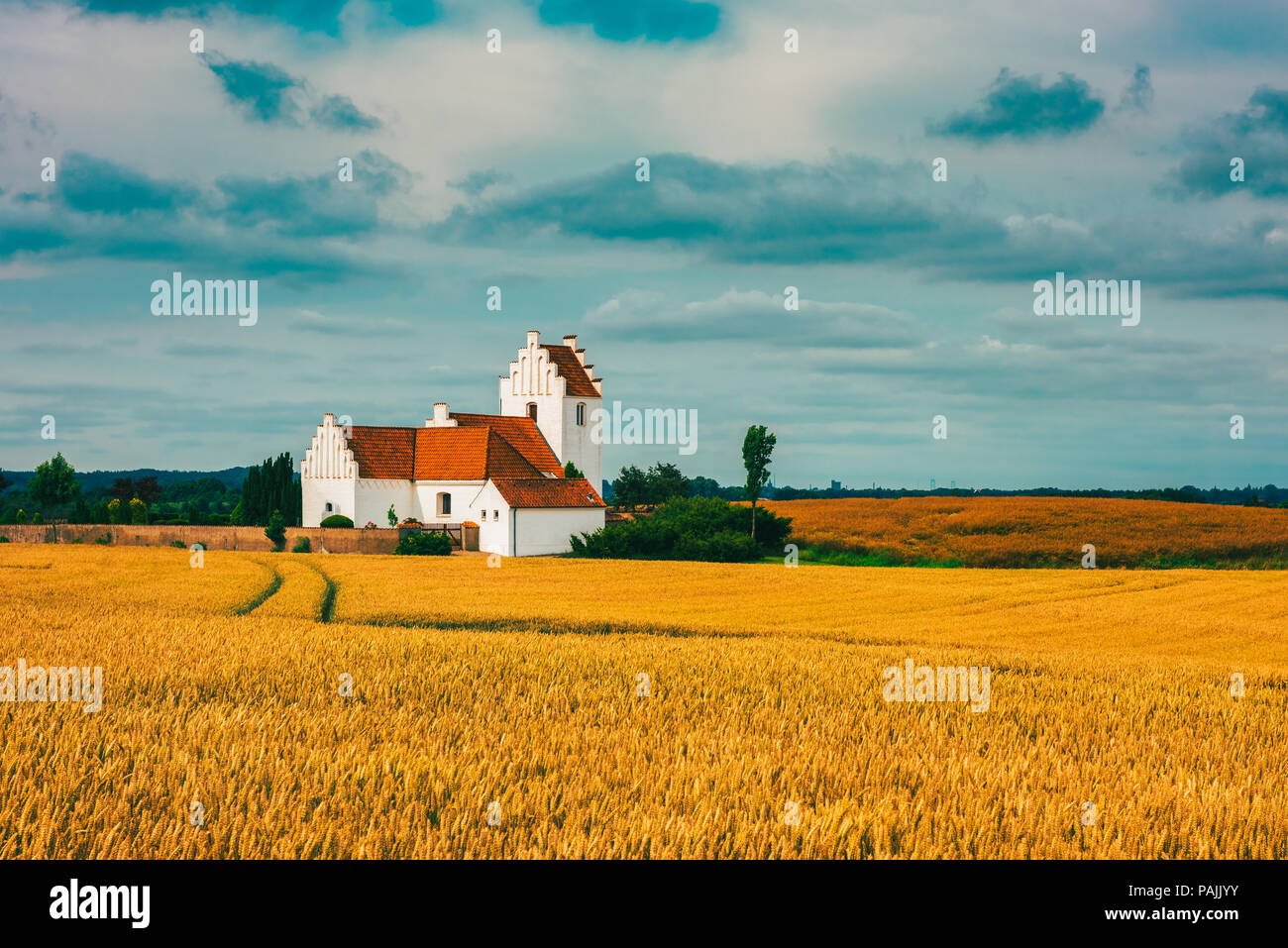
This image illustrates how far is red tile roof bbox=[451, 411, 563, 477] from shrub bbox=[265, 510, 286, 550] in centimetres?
1542

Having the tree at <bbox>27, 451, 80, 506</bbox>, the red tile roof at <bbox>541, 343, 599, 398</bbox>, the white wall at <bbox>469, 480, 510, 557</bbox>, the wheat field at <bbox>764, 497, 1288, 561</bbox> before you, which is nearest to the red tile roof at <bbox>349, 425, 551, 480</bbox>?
the white wall at <bbox>469, 480, 510, 557</bbox>

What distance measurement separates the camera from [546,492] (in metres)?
60.1

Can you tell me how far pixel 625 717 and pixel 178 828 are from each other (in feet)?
18.2

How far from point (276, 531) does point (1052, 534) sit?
46.8 meters

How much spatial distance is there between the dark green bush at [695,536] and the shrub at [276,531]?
17.8 metres

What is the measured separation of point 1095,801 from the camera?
720cm

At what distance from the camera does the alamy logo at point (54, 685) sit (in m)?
10.7

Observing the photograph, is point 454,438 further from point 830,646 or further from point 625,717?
point 625,717

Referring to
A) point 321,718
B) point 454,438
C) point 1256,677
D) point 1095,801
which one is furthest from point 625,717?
point 454,438

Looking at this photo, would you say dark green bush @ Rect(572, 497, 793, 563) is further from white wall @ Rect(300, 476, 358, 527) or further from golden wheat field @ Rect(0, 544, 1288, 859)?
golden wheat field @ Rect(0, 544, 1288, 859)

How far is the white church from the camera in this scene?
58094 mm

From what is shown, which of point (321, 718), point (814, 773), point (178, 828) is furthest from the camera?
point (321, 718)

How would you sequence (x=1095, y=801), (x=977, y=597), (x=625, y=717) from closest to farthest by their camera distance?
(x=1095, y=801) → (x=625, y=717) → (x=977, y=597)
